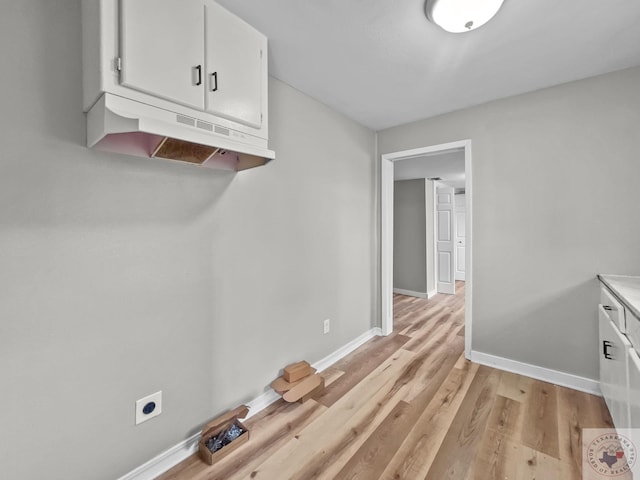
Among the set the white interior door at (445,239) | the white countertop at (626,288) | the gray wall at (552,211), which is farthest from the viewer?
the white interior door at (445,239)

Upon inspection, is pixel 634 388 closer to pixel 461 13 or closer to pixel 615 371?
pixel 615 371

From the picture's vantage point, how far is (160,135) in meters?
1.08

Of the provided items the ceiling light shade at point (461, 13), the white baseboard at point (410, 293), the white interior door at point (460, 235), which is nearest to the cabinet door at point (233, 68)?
the ceiling light shade at point (461, 13)

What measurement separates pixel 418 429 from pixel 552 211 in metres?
1.91

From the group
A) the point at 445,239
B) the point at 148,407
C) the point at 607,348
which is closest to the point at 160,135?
the point at 148,407

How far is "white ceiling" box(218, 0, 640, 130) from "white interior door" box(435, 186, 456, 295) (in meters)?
3.43

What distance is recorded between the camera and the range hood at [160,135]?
1.02 meters

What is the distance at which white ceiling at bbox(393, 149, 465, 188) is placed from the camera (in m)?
3.76

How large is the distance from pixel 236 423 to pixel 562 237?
2668 mm

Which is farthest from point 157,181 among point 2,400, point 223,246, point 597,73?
point 597,73

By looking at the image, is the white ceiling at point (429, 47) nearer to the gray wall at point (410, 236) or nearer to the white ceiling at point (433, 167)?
the white ceiling at point (433, 167)

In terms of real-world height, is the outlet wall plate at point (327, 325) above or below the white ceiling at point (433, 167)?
below

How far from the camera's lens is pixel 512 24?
4.95 feet

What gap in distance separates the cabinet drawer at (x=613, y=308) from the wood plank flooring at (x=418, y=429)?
0.71 metres
